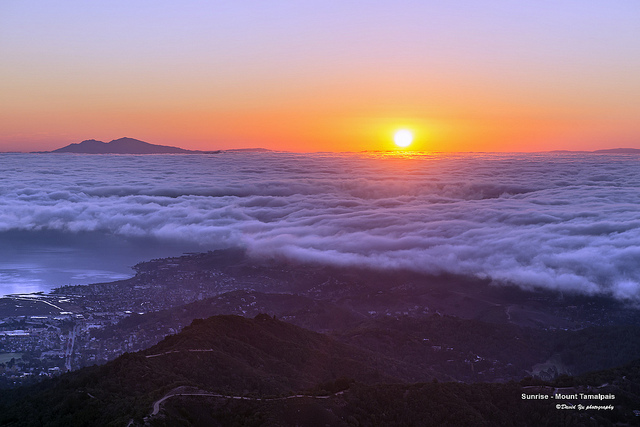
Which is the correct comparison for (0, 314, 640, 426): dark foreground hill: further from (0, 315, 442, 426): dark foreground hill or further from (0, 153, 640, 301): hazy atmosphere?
(0, 153, 640, 301): hazy atmosphere

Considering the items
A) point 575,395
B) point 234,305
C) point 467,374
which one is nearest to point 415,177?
point 234,305

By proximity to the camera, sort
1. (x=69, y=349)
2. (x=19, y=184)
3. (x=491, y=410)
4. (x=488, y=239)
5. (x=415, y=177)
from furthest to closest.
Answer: (x=415, y=177) < (x=19, y=184) < (x=488, y=239) < (x=69, y=349) < (x=491, y=410)

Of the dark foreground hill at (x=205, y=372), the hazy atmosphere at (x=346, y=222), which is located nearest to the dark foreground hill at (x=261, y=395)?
the dark foreground hill at (x=205, y=372)

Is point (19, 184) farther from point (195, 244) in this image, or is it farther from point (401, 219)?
point (401, 219)

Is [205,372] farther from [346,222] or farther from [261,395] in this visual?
[346,222]

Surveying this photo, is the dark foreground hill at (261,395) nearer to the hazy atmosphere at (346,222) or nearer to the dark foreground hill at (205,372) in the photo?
the dark foreground hill at (205,372)

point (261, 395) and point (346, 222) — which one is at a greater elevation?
point (346, 222)

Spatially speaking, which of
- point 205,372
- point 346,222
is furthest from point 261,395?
point 346,222

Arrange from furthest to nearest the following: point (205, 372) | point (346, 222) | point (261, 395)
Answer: point (346, 222)
point (205, 372)
point (261, 395)
